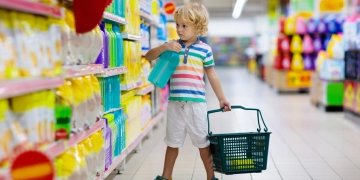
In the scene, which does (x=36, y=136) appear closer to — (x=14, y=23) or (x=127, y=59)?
(x=14, y=23)

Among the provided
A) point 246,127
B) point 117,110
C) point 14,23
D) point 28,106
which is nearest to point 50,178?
point 28,106

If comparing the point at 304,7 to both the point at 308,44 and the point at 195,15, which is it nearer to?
the point at 308,44

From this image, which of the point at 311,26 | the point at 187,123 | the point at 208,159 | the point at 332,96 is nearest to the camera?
the point at 187,123

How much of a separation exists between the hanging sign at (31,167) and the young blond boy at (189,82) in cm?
161

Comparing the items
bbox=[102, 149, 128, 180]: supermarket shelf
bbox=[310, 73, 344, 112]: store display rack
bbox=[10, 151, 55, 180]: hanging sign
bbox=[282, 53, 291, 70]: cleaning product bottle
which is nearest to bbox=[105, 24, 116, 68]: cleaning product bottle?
bbox=[102, 149, 128, 180]: supermarket shelf

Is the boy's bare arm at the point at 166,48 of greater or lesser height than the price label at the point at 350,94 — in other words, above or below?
above

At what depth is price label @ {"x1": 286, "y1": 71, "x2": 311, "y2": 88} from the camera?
40.4ft

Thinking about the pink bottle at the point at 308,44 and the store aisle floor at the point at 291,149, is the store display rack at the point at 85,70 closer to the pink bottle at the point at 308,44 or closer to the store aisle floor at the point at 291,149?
the store aisle floor at the point at 291,149

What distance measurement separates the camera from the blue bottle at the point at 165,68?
3.41m

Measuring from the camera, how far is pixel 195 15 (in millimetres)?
3371

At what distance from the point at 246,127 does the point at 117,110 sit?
333 cm

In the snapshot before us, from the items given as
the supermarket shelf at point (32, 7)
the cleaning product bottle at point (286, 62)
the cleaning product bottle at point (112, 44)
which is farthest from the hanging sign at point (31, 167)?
the cleaning product bottle at point (286, 62)

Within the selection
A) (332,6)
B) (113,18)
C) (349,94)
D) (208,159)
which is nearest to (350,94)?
(349,94)

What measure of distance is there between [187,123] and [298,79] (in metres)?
9.39
